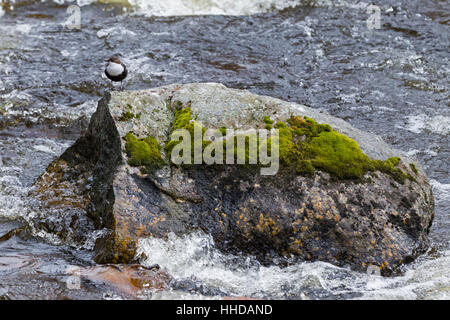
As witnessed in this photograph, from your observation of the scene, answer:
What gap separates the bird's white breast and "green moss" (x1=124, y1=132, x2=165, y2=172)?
2097 mm

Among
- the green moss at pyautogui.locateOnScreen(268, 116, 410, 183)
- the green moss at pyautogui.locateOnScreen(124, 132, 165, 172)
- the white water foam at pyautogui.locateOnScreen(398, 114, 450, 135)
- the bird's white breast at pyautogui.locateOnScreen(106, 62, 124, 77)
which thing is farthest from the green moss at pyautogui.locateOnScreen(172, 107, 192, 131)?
the white water foam at pyautogui.locateOnScreen(398, 114, 450, 135)

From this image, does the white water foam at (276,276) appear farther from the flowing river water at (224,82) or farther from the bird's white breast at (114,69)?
the bird's white breast at (114,69)

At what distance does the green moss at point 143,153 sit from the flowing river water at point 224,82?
71 centimetres

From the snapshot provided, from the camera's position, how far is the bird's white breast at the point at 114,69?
6.54 metres

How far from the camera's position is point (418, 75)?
28.6 ft

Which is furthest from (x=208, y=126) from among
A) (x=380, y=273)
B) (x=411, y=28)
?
(x=411, y=28)

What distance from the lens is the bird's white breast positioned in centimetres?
654

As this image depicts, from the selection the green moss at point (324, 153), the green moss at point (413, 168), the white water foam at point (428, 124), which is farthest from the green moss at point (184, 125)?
the white water foam at point (428, 124)

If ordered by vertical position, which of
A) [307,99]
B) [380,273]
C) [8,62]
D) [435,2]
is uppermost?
[435,2]

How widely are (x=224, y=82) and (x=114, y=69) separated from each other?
2341mm

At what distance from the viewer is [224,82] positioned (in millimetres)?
8375

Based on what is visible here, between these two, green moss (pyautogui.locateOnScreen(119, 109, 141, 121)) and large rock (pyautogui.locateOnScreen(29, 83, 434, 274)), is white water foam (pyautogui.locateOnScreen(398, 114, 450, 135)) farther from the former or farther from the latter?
green moss (pyautogui.locateOnScreen(119, 109, 141, 121))
